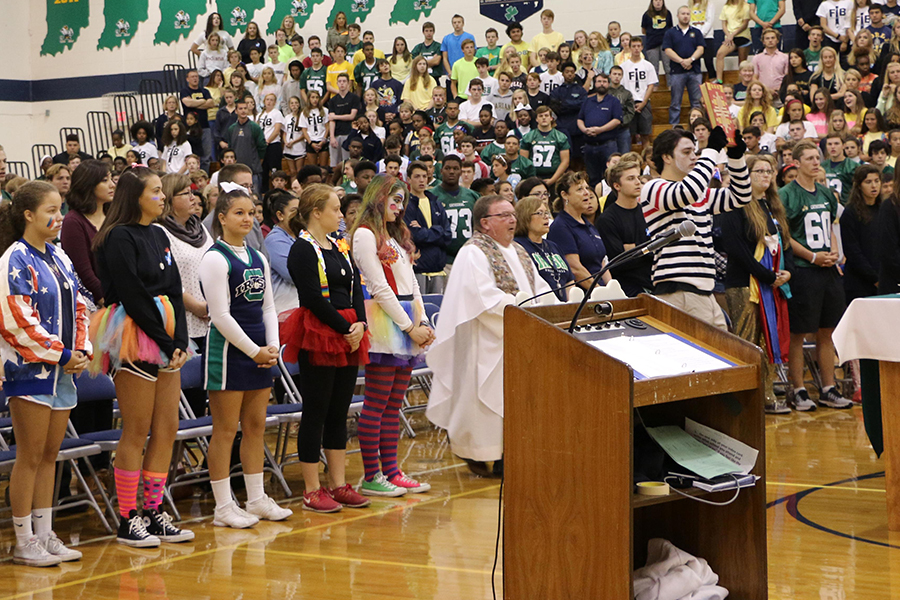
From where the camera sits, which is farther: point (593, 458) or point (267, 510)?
point (267, 510)

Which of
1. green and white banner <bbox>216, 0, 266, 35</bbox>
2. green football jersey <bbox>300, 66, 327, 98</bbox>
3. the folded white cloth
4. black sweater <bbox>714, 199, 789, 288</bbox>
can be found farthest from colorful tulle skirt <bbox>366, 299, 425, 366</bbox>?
green and white banner <bbox>216, 0, 266, 35</bbox>

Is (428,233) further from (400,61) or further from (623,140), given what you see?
(400,61)

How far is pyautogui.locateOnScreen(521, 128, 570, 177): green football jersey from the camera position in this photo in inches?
458

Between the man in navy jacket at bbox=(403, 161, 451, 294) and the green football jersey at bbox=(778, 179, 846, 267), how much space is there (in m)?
2.69

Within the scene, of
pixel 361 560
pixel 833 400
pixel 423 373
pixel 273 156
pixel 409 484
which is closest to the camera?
pixel 361 560

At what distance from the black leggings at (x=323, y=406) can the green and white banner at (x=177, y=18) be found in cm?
1510

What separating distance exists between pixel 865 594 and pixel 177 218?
3.93m

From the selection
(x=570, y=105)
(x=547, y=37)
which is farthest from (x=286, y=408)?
(x=547, y=37)

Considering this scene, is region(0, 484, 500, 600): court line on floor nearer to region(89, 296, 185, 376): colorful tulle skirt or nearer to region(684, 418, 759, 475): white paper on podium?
region(89, 296, 185, 376): colorful tulle skirt

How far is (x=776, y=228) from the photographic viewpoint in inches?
297

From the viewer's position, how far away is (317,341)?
500 centimetres

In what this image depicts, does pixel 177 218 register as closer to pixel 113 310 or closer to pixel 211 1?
pixel 113 310

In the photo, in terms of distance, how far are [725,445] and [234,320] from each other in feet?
8.12

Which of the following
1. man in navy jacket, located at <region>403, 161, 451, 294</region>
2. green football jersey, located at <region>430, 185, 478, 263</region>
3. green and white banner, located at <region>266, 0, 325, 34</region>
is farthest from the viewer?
green and white banner, located at <region>266, 0, 325, 34</region>
